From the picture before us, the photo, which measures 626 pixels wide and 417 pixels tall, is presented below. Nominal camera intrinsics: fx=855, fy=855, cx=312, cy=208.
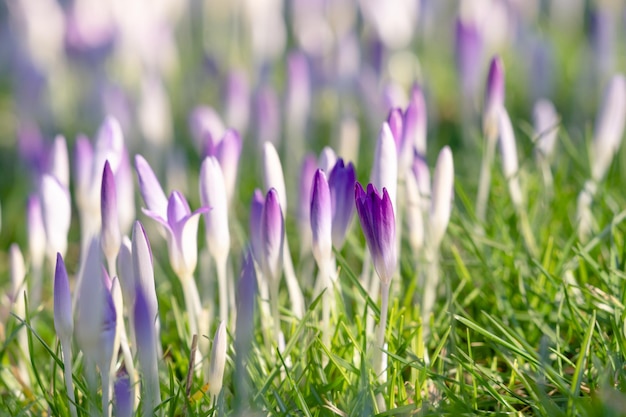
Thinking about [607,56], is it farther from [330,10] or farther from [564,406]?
[564,406]

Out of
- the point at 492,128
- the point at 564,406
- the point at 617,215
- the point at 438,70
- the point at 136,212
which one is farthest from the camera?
the point at 438,70

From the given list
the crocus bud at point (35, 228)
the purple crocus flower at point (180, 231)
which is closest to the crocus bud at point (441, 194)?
the purple crocus flower at point (180, 231)

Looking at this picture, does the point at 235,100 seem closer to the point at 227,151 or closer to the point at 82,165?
the point at 82,165

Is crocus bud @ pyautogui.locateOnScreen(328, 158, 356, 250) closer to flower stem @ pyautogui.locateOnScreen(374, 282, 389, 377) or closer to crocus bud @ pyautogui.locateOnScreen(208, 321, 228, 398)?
flower stem @ pyautogui.locateOnScreen(374, 282, 389, 377)

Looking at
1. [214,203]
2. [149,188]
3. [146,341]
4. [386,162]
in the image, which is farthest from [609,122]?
[146,341]

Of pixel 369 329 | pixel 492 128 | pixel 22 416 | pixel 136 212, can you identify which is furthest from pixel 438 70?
pixel 22 416
